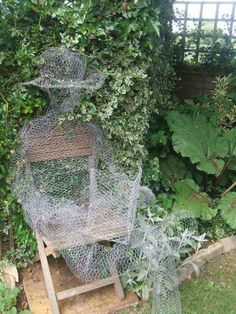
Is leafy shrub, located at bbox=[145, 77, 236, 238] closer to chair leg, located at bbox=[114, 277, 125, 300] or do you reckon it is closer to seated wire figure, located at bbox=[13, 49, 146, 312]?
seated wire figure, located at bbox=[13, 49, 146, 312]

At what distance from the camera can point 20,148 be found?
8.98ft

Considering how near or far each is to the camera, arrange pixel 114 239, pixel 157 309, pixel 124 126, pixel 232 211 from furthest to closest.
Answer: pixel 232 211 → pixel 124 126 → pixel 157 309 → pixel 114 239

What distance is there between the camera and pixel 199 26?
5797 mm

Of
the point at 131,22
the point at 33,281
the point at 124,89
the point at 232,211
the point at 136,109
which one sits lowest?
the point at 33,281

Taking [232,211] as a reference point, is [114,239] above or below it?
above

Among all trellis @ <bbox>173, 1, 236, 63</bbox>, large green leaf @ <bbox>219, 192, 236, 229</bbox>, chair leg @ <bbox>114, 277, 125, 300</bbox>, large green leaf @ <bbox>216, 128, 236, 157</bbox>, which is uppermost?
trellis @ <bbox>173, 1, 236, 63</bbox>

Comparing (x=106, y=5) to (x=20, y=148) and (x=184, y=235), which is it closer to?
(x=20, y=148)

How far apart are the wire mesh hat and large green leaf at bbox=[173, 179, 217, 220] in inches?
50.2

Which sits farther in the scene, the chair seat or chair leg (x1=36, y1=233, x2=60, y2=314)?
chair leg (x1=36, y1=233, x2=60, y2=314)

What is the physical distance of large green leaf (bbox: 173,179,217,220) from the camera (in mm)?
3227

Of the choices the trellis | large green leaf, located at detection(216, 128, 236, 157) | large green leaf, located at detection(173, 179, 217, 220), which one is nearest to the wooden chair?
large green leaf, located at detection(173, 179, 217, 220)

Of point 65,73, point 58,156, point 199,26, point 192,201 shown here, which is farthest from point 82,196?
point 199,26

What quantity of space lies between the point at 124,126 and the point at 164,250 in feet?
3.03

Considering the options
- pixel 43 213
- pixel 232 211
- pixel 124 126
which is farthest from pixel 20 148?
pixel 232 211
